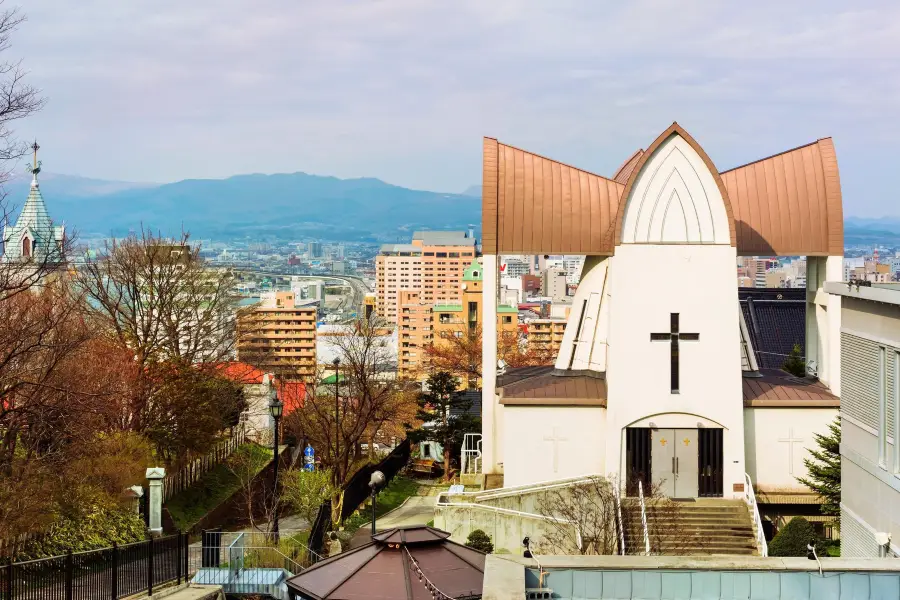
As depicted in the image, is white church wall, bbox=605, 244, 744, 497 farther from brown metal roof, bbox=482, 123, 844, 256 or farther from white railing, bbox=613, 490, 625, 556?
brown metal roof, bbox=482, 123, 844, 256

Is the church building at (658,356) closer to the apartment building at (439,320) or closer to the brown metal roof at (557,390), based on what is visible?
the brown metal roof at (557,390)

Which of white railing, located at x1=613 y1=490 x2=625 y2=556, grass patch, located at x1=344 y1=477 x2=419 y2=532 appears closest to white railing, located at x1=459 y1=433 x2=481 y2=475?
grass patch, located at x1=344 y1=477 x2=419 y2=532

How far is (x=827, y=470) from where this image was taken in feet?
82.1

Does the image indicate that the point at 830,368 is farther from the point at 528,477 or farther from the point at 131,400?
the point at 131,400

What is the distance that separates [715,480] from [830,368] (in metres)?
4.55

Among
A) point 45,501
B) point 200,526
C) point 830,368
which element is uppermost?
point 830,368

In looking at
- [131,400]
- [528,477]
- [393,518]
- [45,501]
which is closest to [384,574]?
[45,501]

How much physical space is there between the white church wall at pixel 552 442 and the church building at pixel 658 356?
1.1 inches

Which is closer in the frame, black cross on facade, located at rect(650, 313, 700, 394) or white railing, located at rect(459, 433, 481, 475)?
black cross on facade, located at rect(650, 313, 700, 394)

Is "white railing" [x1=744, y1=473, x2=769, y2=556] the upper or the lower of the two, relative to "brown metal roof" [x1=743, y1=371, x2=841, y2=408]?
lower

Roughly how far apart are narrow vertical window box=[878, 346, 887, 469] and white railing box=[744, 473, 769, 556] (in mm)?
9904

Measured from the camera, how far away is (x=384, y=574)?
13977 millimetres

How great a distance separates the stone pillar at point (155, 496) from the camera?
2381 cm

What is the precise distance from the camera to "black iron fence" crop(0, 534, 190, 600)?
16.4m
